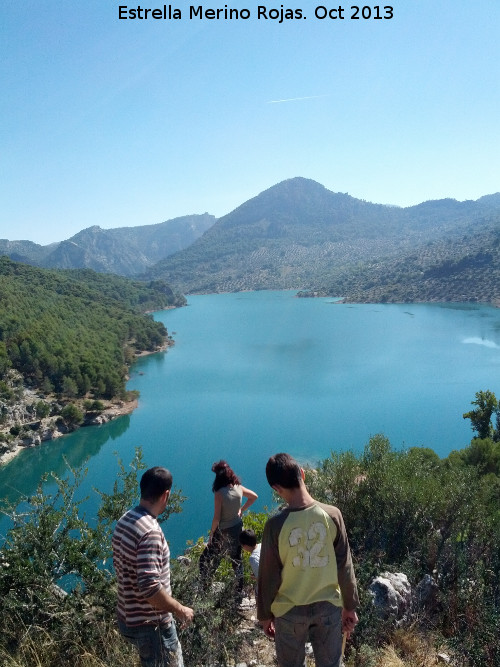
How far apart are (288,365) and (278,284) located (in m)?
93.3

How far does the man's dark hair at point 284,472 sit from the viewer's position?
2.12 metres

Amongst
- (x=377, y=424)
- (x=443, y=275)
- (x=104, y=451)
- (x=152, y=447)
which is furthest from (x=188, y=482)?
(x=443, y=275)

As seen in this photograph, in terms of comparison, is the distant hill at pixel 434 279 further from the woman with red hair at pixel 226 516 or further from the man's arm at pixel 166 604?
the man's arm at pixel 166 604

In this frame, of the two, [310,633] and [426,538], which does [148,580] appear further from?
[426,538]

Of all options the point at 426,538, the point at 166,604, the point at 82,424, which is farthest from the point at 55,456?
the point at 166,604

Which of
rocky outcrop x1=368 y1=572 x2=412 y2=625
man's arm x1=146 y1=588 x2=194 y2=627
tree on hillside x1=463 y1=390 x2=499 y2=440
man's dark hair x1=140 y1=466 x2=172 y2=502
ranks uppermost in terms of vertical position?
man's dark hair x1=140 y1=466 x2=172 y2=502

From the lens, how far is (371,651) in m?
2.66

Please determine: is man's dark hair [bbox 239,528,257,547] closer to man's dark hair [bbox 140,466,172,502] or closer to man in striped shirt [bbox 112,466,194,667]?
man in striped shirt [bbox 112,466,194,667]

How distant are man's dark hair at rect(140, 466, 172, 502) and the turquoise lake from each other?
41.9ft

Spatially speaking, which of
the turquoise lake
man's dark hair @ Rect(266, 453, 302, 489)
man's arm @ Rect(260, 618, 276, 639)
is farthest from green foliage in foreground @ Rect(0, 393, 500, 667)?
the turquoise lake

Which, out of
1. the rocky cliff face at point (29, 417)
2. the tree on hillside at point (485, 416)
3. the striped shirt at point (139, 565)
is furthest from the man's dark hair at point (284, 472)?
the rocky cliff face at point (29, 417)

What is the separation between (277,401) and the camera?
31.9 metres

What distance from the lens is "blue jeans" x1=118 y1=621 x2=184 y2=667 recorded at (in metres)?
2.27

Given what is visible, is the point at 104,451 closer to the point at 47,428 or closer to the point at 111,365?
the point at 47,428
